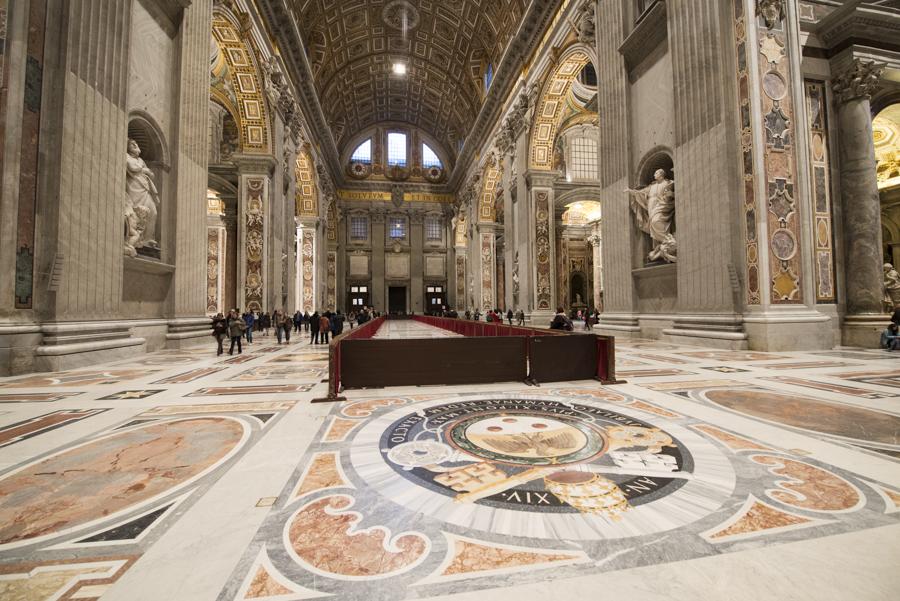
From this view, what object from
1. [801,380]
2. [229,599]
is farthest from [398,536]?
[801,380]

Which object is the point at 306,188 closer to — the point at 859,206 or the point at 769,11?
the point at 769,11

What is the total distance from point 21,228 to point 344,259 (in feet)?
92.7

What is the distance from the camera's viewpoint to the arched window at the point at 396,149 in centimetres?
3359

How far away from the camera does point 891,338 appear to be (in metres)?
7.07

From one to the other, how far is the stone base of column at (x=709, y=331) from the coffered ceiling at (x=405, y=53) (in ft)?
47.9

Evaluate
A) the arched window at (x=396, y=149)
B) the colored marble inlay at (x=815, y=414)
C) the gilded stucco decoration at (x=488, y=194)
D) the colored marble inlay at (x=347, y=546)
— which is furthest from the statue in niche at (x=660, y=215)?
the arched window at (x=396, y=149)

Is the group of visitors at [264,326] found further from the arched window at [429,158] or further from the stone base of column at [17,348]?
the arched window at [429,158]

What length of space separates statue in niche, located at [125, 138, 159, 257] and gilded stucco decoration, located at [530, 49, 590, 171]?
13.0 meters

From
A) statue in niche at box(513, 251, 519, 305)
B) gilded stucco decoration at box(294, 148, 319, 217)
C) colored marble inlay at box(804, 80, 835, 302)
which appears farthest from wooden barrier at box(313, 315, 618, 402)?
gilded stucco decoration at box(294, 148, 319, 217)

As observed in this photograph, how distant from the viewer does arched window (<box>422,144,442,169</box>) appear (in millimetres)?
34094

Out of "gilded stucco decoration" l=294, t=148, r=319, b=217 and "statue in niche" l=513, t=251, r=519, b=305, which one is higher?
"gilded stucco decoration" l=294, t=148, r=319, b=217

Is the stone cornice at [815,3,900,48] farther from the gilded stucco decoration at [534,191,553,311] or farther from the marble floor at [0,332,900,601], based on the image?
the marble floor at [0,332,900,601]

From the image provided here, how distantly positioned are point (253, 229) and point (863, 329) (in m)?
16.8

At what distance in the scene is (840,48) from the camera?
8305mm
